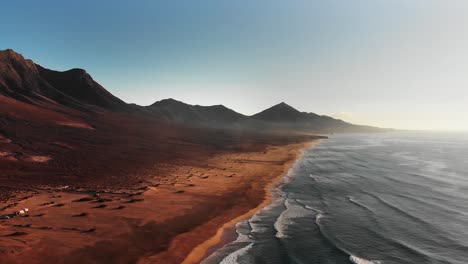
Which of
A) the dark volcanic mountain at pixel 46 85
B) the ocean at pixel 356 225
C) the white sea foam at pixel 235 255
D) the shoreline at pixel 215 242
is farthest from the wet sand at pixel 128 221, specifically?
the dark volcanic mountain at pixel 46 85

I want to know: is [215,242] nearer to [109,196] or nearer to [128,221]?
[128,221]

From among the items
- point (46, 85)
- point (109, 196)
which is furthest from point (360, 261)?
point (46, 85)

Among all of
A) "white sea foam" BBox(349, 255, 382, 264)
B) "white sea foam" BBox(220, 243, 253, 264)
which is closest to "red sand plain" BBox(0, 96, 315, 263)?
"white sea foam" BBox(220, 243, 253, 264)

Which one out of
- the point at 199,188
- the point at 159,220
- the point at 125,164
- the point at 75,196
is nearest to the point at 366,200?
the point at 199,188

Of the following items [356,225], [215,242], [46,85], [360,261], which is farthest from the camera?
[46,85]

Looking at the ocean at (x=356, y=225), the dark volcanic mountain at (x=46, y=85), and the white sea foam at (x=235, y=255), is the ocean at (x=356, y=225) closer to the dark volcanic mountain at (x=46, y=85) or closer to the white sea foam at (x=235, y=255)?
the white sea foam at (x=235, y=255)

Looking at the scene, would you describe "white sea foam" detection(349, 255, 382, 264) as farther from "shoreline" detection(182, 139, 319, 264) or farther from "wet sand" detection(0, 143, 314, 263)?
"wet sand" detection(0, 143, 314, 263)
